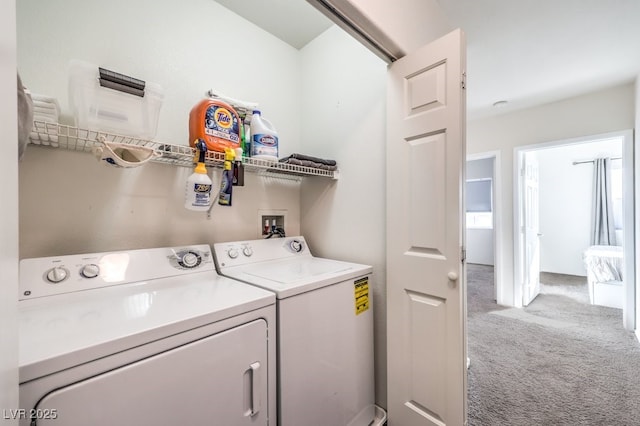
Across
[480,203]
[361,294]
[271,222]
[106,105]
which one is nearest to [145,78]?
[106,105]

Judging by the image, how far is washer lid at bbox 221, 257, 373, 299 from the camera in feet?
3.54

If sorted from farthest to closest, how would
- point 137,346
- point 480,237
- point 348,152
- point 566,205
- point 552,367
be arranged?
point 480,237
point 566,205
point 552,367
point 348,152
point 137,346

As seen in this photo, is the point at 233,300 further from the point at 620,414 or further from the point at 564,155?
the point at 564,155

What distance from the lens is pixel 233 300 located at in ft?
3.02

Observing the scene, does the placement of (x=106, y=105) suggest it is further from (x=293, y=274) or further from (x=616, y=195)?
(x=616, y=195)

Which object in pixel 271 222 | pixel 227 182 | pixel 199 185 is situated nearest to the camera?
pixel 199 185

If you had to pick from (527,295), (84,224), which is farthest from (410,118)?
(527,295)

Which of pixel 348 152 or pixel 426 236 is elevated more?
pixel 348 152

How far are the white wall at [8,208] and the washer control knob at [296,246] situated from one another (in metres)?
1.40

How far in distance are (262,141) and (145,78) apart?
682mm

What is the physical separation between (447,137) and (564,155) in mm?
5698

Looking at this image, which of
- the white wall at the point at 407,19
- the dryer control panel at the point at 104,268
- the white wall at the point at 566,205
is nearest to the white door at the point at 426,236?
the white wall at the point at 407,19

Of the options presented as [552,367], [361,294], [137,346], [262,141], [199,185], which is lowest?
[552,367]

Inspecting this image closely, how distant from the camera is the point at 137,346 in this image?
67 centimetres
